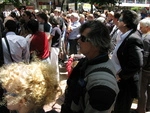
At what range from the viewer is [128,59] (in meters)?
3.46

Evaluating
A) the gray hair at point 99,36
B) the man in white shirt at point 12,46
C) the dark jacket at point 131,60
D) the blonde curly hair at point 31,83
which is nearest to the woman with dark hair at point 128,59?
the dark jacket at point 131,60

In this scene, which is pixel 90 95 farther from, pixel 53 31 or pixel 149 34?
pixel 53 31

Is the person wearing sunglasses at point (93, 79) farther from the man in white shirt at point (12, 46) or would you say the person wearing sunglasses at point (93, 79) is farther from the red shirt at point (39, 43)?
the red shirt at point (39, 43)

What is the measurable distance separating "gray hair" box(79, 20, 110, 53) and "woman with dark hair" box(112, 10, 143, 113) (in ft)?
4.45

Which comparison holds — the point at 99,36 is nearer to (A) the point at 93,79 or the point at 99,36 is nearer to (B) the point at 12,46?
(A) the point at 93,79

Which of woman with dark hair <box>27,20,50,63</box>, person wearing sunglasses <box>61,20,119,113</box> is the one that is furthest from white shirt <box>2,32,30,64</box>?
person wearing sunglasses <box>61,20,119,113</box>

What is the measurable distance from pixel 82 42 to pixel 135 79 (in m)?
1.69

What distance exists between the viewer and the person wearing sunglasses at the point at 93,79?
71.7 inches

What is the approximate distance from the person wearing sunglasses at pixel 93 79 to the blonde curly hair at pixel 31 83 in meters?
0.23

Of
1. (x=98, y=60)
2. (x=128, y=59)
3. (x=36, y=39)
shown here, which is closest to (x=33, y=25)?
(x=36, y=39)

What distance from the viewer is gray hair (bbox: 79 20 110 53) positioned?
2.09 meters

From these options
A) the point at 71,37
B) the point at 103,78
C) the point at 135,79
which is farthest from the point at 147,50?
the point at 71,37

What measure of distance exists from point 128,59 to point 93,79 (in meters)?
1.71

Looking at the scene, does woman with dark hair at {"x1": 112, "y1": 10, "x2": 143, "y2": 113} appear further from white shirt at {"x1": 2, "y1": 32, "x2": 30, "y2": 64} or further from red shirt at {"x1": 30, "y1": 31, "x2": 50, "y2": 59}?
red shirt at {"x1": 30, "y1": 31, "x2": 50, "y2": 59}
